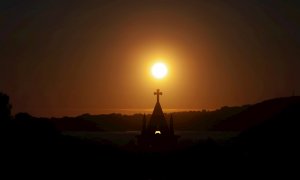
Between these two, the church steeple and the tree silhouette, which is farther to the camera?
the church steeple

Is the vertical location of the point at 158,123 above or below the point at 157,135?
above

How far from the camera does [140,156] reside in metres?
85.4

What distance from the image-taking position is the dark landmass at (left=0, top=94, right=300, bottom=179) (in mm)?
69438

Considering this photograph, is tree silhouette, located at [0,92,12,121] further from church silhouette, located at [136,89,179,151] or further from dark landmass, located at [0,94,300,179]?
church silhouette, located at [136,89,179,151]

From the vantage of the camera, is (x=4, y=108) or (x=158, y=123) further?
(x=158, y=123)

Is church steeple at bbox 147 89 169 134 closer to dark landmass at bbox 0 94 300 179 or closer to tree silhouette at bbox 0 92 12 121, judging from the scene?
dark landmass at bbox 0 94 300 179

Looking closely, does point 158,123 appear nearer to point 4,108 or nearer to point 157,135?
point 157,135

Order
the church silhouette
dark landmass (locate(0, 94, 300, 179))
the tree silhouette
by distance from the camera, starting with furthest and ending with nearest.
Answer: the church silhouette < the tree silhouette < dark landmass (locate(0, 94, 300, 179))

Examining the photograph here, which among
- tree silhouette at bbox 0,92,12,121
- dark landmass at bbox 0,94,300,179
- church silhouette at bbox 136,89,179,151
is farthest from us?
church silhouette at bbox 136,89,179,151

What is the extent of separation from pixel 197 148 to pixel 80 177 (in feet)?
76.6

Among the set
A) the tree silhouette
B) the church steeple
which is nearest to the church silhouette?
the church steeple

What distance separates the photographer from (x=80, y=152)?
8456cm

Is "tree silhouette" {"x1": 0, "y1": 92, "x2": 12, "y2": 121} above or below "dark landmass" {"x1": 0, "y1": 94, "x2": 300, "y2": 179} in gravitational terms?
above

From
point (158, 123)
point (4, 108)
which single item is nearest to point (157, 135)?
point (158, 123)
